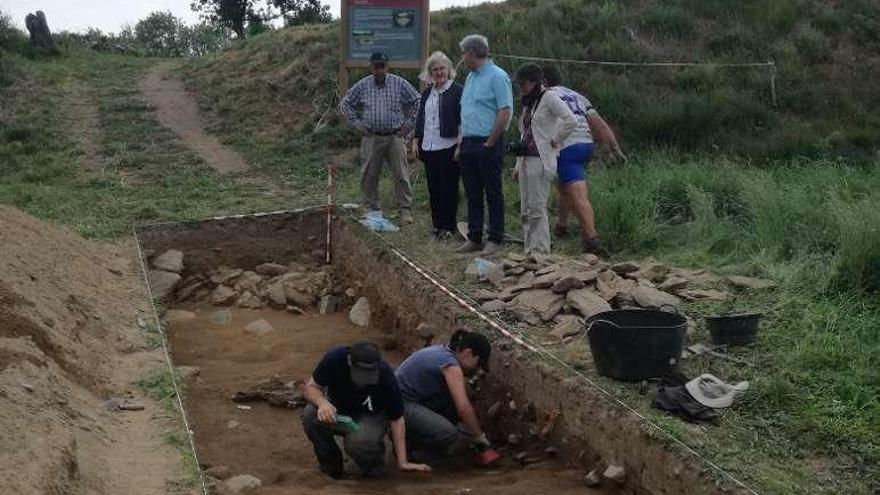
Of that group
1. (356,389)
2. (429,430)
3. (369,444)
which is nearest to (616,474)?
(429,430)

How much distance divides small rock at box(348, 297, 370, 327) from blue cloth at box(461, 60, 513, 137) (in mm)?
2205

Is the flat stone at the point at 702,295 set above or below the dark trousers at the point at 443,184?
below

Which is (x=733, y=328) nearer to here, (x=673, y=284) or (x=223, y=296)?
(x=673, y=284)

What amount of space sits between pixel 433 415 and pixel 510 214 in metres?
4.89

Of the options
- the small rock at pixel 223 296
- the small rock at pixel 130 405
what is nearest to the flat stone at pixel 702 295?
the small rock at pixel 130 405

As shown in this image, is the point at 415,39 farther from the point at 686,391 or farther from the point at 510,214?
the point at 686,391

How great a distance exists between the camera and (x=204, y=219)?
12.6 metres

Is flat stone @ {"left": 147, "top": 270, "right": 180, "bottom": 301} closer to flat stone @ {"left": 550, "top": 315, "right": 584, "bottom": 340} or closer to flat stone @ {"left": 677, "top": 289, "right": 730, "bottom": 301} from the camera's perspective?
flat stone @ {"left": 550, "top": 315, "right": 584, "bottom": 340}

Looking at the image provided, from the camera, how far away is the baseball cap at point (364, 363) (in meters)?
6.45

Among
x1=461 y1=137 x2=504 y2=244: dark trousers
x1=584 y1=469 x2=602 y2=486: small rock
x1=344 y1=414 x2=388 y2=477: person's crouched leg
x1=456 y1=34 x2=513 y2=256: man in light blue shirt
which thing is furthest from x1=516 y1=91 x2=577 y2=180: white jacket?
x1=584 y1=469 x2=602 y2=486: small rock

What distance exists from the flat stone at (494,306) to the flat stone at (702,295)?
1.27m

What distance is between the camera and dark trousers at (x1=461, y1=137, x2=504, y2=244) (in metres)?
9.37

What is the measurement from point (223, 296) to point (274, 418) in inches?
148

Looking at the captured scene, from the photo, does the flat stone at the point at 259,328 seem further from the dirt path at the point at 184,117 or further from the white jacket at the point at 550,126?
the dirt path at the point at 184,117
